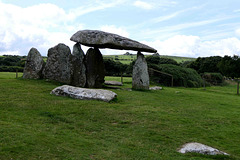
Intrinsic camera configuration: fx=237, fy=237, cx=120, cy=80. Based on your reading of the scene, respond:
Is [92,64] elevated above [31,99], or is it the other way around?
[92,64]

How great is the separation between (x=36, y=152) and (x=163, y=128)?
533 cm

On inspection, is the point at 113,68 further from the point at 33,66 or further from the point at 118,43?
the point at 118,43

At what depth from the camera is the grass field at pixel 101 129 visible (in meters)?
6.62

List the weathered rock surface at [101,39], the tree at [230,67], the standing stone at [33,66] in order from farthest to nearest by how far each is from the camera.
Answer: the tree at [230,67] → the standing stone at [33,66] → the weathered rock surface at [101,39]

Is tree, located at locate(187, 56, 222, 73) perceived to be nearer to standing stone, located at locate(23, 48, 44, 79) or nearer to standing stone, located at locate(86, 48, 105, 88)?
standing stone, located at locate(86, 48, 105, 88)

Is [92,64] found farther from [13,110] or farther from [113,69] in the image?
[113,69]

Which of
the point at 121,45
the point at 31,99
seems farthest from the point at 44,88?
the point at 121,45

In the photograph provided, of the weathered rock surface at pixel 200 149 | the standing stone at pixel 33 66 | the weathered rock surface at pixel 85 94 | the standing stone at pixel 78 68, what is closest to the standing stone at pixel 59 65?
the standing stone at pixel 78 68

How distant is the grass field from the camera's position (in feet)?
21.7

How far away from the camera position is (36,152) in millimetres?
6051

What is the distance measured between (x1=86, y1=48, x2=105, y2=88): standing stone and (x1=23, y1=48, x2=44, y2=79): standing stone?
4051 millimetres

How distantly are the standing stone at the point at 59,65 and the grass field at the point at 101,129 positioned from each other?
5054 mm

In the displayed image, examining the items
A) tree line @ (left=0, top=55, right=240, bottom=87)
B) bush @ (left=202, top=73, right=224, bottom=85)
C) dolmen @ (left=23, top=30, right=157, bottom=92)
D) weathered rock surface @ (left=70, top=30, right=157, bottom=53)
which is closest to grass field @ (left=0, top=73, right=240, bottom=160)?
dolmen @ (left=23, top=30, right=157, bottom=92)

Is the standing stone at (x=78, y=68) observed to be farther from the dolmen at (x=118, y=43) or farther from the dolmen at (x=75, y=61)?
the dolmen at (x=118, y=43)
